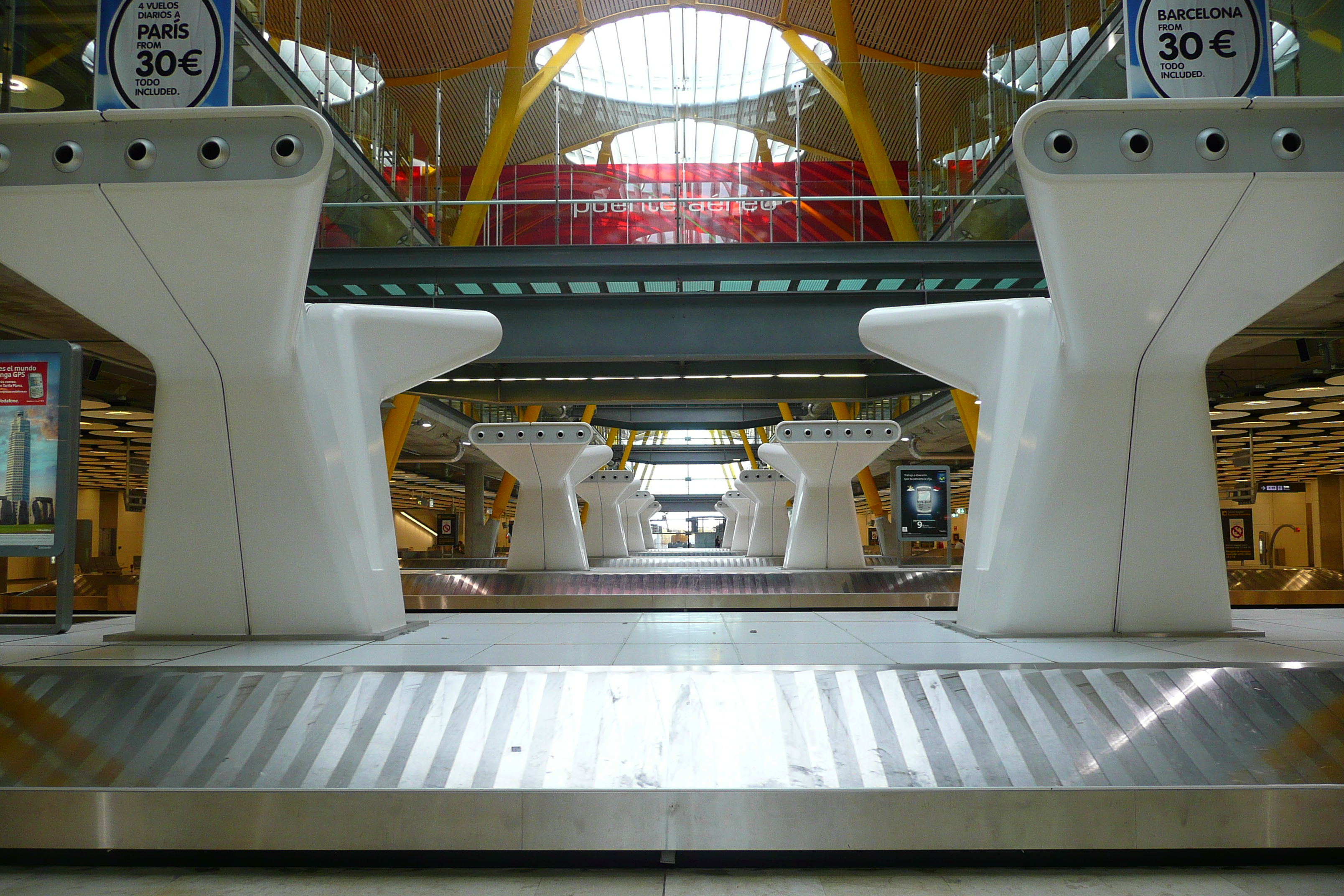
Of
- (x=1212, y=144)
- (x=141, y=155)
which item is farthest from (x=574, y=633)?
(x=1212, y=144)

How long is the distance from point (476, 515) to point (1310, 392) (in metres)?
35.1

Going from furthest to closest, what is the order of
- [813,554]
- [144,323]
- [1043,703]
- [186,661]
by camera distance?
1. [813,554]
2. [144,323]
3. [186,661]
4. [1043,703]

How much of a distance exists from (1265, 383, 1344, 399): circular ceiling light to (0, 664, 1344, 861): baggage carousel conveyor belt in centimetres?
1841

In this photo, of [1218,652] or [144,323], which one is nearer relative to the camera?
[1218,652]

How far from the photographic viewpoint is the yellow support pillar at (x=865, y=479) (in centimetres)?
3550

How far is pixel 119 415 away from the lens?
72.4ft

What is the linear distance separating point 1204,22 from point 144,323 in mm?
A: 7880

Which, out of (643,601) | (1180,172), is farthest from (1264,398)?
(1180,172)

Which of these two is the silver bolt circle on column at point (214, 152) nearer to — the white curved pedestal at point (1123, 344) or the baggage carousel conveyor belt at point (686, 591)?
the white curved pedestal at point (1123, 344)

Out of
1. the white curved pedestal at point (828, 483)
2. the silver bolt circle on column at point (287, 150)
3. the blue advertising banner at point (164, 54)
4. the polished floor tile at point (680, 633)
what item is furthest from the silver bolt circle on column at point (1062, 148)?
the white curved pedestal at point (828, 483)

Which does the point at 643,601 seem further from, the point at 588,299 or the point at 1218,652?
the point at 1218,652

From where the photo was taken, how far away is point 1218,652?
520 centimetres

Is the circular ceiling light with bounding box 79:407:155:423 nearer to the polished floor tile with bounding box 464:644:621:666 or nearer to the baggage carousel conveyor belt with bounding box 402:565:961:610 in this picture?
the baggage carousel conveyor belt with bounding box 402:565:961:610

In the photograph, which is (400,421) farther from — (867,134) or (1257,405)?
(1257,405)
